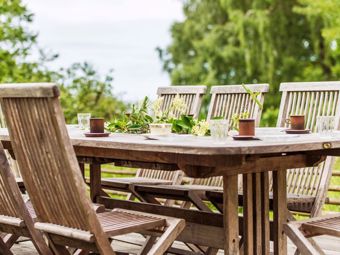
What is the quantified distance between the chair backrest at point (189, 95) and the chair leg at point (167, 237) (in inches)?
89.5

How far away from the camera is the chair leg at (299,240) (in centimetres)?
319

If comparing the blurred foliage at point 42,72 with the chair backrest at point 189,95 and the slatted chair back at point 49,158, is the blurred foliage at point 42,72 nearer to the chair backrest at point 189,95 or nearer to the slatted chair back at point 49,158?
the chair backrest at point 189,95

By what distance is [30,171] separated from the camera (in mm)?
3074

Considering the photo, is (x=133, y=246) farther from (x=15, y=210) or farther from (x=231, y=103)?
(x=15, y=210)

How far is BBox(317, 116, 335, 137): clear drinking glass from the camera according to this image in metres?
3.74

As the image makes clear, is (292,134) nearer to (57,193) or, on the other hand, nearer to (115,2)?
(57,193)

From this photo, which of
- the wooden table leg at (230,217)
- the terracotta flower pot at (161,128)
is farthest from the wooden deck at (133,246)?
the wooden table leg at (230,217)

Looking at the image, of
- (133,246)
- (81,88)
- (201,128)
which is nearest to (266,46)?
(81,88)

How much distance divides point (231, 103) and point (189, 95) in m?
0.49

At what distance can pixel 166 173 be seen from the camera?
549 cm

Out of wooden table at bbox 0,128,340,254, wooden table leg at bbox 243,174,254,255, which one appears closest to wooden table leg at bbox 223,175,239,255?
wooden table at bbox 0,128,340,254

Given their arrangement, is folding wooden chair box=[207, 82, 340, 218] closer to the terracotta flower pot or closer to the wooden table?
the wooden table

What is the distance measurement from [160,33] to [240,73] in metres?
5.24

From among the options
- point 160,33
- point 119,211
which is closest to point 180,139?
point 119,211
